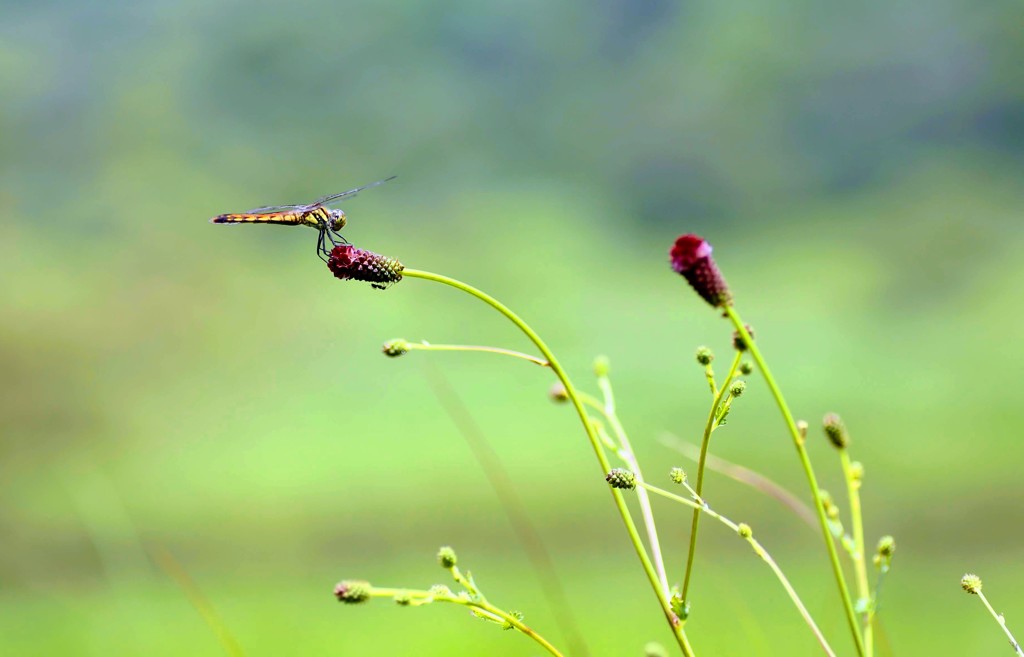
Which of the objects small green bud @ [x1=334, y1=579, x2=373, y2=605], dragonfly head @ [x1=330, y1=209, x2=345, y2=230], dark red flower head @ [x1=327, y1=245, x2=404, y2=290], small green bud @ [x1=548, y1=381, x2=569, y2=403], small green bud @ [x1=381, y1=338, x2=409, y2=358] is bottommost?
small green bud @ [x1=334, y1=579, x2=373, y2=605]

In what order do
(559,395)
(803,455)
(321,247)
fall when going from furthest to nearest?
(321,247), (559,395), (803,455)

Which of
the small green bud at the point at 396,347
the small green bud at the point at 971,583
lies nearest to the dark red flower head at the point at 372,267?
the small green bud at the point at 396,347

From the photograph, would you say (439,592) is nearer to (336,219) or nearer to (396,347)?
(396,347)

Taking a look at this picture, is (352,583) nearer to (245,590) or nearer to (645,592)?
(645,592)

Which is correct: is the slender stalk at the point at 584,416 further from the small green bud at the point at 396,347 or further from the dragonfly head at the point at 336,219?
the dragonfly head at the point at 336,219

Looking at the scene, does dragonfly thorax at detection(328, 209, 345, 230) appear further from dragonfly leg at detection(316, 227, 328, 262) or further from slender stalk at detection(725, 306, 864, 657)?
slender stalk at detection(725, 306, 864, 657)

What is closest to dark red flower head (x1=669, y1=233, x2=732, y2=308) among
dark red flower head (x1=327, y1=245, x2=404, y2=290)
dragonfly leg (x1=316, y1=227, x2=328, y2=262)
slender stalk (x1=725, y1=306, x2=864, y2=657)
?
slender stalk (x1=725, y1=306, x2=864, y2=657)

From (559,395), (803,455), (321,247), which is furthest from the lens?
(321,247)

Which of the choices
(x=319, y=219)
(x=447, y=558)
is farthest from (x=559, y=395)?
(x=319, y=219)
